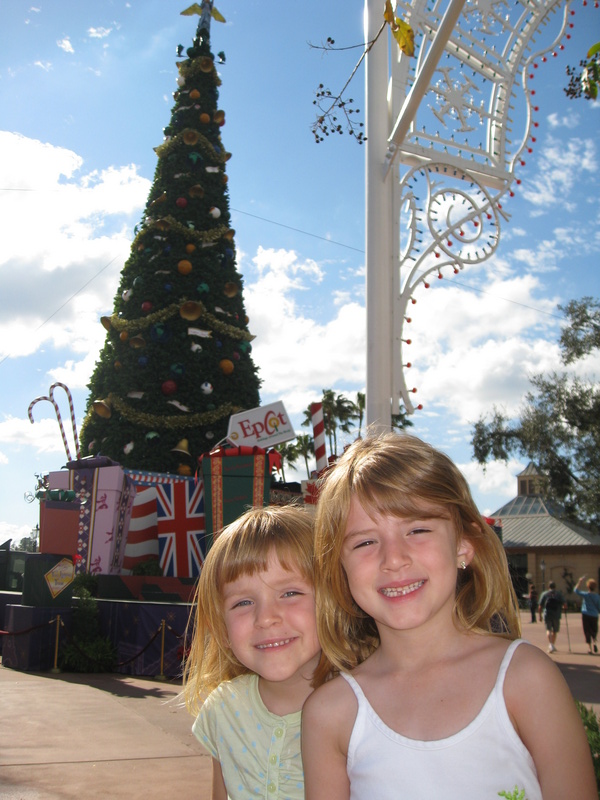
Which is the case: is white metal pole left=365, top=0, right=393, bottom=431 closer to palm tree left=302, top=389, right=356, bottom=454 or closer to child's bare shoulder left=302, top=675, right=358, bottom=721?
child's bare shoulder left=302, top=675, right=358, bottom=721

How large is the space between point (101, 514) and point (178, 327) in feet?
16.0

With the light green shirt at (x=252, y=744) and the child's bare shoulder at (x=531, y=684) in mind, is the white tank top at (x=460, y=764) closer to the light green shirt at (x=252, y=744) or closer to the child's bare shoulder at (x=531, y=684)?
the child's bare shoulder at (x=531, y=684)

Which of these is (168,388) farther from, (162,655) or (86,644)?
(162,655)

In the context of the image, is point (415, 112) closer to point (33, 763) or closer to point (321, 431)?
point (321, 431)

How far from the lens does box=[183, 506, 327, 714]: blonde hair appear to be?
2031 mm

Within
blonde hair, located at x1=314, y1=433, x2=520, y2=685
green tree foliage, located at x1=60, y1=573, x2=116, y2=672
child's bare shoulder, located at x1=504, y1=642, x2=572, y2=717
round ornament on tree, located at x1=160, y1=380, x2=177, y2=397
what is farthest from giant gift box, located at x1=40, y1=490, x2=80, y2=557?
child's bare shoulder, located at x1=504, y1=642, x2=572, y2=717

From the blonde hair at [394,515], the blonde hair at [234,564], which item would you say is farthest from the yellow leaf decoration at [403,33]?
the blonde hair at [234,564]

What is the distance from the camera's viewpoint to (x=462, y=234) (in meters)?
7.43

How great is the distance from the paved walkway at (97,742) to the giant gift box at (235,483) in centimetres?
267

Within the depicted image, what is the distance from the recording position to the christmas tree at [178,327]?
15219 millimetres

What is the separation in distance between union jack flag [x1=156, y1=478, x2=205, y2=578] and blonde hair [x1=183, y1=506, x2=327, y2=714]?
1056 centimetres

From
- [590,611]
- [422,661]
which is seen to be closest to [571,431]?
[590,611]

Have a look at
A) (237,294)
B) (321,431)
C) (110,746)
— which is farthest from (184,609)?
(237,294)

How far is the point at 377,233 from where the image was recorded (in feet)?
23.7
